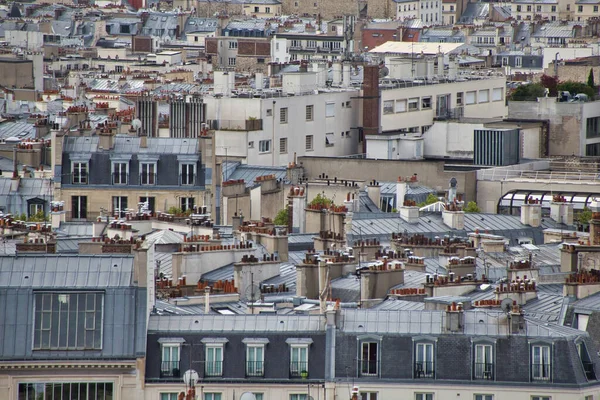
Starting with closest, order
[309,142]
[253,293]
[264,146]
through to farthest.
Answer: [253,293]
[264,146]
[309,142]

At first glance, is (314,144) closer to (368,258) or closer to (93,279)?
(368,258)

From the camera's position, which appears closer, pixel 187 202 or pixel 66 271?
pixel 66 271

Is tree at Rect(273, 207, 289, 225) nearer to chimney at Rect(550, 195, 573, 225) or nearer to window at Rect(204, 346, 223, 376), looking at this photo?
chimney at Rect(550, 195, 573, 225)

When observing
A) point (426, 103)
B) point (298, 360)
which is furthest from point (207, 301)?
point (426, 103)

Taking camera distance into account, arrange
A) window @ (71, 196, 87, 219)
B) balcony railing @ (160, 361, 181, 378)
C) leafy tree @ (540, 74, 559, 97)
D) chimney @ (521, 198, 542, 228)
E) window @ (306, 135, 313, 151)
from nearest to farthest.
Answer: balcony railing @ (160, 361, 181, 378) < chimney @ (521, 198, 542, 228) < window @ (71, 196, 87, 219) < window @ (306, 135, 313, 151) < leafy tree @ (540, 74, 559, 97)

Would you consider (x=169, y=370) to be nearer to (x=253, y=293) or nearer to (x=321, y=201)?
(x=253, y=293)

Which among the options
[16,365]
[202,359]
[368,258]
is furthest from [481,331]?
[368,258]

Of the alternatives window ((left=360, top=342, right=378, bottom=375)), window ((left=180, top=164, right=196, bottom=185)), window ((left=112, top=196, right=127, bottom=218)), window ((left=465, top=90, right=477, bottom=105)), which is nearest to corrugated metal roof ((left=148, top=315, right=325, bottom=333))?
window ((left=360, top=342, right=378, bottom=375))
